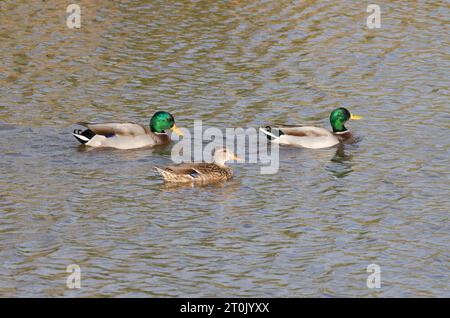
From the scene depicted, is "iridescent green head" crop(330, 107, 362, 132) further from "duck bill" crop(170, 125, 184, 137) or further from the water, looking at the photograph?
"duck bill" crop(170, 125, 184, 137)

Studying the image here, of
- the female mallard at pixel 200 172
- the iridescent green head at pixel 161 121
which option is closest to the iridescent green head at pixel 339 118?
the iridescent green head at pixel 161 121

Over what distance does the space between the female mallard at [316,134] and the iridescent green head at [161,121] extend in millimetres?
1520

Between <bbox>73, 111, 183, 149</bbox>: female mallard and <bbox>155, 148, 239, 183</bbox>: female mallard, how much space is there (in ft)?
6.46

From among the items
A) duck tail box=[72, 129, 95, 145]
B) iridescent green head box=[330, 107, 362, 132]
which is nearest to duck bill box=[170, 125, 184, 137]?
duck tail box=[72, 129, 95, 145]

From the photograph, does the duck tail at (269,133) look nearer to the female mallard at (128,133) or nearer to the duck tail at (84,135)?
the female mallard at (128,133)

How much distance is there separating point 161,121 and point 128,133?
661 millimetres

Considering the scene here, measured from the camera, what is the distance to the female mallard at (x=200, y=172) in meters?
16.8

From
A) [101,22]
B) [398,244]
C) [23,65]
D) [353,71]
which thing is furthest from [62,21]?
[398,244]

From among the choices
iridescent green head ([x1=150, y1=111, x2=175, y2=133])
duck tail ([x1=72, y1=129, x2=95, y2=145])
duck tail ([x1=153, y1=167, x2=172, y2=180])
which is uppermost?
iridescent green head ([x1=150, y1=111, x2=175, y2=133])

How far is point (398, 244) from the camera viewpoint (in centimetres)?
1443

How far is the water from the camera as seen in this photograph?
44.4 ft

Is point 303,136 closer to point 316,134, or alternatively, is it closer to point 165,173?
point 316,134

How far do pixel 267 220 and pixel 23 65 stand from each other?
9.37 metres
